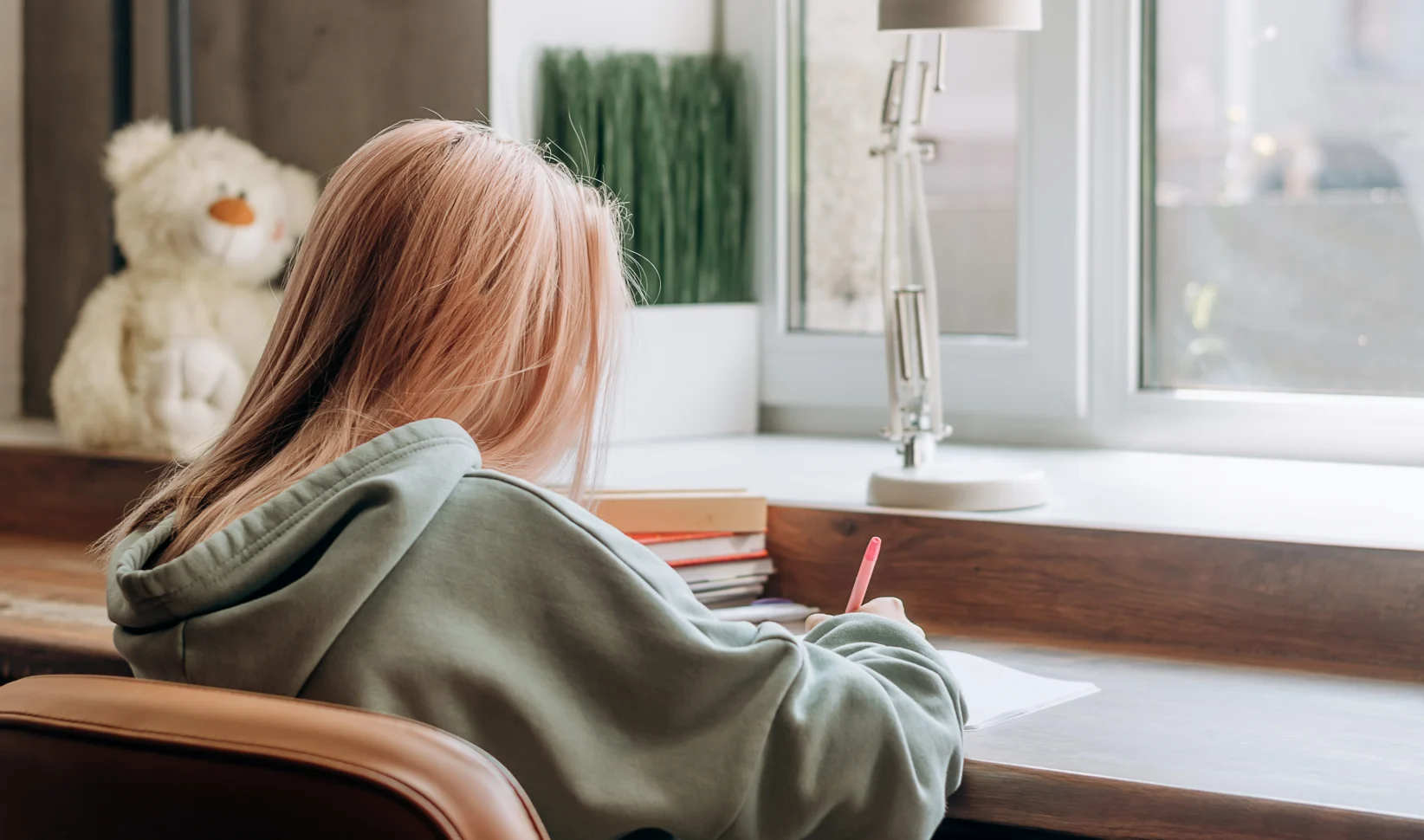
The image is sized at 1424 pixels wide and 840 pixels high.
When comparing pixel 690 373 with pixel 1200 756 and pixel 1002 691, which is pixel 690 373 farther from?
pixel 1200 756

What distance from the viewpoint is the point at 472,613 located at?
2.68 ft

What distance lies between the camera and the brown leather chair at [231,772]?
68cm

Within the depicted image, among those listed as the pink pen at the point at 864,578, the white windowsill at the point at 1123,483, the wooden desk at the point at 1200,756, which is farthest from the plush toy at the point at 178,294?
the pink pen at the point at 864,578

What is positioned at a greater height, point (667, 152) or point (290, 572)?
point (667, 152)

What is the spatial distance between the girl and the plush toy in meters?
0.86

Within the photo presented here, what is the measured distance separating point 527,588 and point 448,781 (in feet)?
0.49

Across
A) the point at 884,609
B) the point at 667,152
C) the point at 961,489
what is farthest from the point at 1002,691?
the point at 667,152

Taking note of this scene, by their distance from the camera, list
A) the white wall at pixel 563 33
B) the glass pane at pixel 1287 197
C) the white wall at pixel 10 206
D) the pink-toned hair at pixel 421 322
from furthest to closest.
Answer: the white wall at pixel 10 206, the white wall at pixel 563 33, the glass pane at pixel 1287 197, the pink-toned hair at pixel 421 322

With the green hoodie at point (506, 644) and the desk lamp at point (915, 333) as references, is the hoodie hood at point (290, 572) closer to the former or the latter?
the green hoodie at point (506, 644)

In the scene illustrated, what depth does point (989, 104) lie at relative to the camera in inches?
71.4

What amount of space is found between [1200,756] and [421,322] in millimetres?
550

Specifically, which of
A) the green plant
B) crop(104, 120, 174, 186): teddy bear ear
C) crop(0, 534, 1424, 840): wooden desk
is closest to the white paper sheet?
crop(0, 534, 1424, 840): wooden desk

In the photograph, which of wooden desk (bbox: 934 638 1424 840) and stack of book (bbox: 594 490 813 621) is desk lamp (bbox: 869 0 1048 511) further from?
wooden desk (bbox: 934 638 1424 840)

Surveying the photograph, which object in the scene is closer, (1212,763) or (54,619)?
(1212,763)
